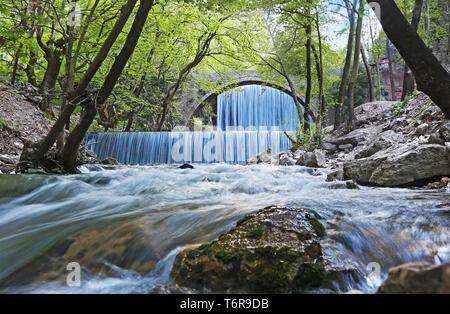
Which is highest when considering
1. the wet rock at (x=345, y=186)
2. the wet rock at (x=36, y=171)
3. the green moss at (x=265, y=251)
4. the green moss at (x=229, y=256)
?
the wet rock at (x=36, y=171)

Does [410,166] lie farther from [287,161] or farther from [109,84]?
[287,161]

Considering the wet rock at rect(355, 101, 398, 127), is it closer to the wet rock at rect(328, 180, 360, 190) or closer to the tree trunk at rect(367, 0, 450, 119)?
the wet rock at rect(328, 180, 360, 190)

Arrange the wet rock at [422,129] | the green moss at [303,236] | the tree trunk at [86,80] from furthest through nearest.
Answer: the wet rock at [422,129]
the tree trunk at [86,80]
the green moss at [303,236]

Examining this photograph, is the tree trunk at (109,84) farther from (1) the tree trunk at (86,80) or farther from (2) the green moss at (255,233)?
(2) the green moss at (255,233)

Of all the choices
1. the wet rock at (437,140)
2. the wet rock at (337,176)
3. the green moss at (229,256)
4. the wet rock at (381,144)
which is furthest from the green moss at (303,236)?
the wet rock at (381,144)

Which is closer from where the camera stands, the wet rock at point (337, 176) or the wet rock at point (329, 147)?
the wet rock at point (337, 176)

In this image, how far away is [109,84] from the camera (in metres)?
4.59

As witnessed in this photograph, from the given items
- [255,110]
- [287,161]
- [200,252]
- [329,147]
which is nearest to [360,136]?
[329,147]

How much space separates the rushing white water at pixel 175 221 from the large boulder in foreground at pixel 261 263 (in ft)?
0.38

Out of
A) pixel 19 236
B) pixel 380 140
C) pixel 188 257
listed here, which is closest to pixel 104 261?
pixel 188 257

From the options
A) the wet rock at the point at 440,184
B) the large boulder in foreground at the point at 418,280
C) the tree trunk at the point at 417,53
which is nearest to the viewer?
the large boulder in foreground at the point at 418,280

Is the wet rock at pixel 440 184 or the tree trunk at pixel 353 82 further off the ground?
the tree trunk at pixel 353 82

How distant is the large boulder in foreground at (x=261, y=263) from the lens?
1.41 meters
